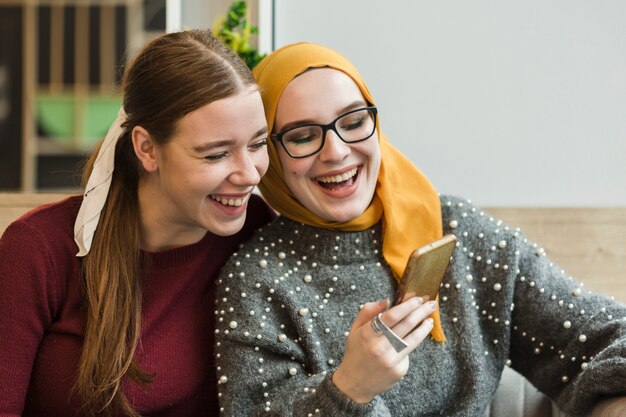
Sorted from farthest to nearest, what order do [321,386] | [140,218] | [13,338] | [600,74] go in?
[600,74]
[140,218]
[13,338]
[321,386]

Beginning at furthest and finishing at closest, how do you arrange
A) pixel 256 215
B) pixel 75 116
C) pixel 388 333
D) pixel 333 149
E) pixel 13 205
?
pixel 75 116 → pixel 13 205 → pixel 256 215 → pixel 333 149 → pixel 388 333

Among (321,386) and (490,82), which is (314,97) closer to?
(321,386)

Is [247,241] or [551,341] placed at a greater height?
[247,241]

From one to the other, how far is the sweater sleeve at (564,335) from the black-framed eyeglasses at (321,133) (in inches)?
15.2

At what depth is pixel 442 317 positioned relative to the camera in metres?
1.62

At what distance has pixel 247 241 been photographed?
1683mm

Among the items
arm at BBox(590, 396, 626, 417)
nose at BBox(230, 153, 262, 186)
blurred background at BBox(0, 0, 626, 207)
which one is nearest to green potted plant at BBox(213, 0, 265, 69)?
blurred background at BBox(0, 0, 626, 207)

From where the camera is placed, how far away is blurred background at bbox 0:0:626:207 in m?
2.13

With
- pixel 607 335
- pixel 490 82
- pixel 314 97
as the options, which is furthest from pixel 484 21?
pixel 607 335

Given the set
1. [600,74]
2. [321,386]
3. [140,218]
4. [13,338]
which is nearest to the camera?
[321,386]

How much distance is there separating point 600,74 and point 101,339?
1394 millimetres

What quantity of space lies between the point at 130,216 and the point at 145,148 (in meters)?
0.15

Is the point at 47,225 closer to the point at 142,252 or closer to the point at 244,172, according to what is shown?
the point at 142,252

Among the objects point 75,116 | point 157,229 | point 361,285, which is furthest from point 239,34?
point 361,285
